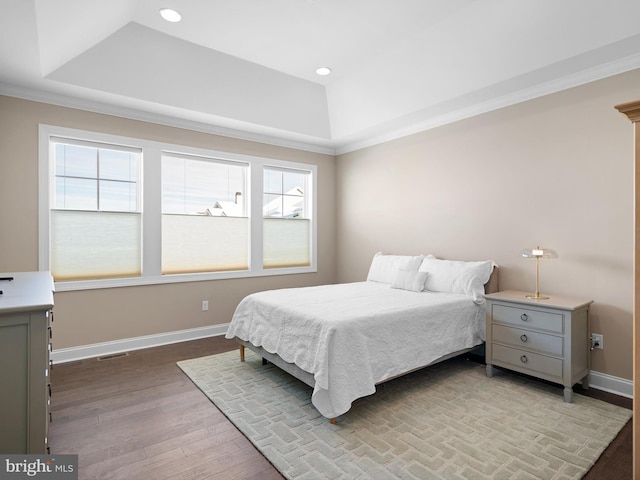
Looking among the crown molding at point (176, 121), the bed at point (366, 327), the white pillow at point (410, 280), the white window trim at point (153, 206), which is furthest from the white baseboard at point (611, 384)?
the crown molding at point (176, 121)

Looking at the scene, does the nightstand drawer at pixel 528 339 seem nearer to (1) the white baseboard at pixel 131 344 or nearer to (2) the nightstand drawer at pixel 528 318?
(2) the nightstand drawer at pixel 528 318

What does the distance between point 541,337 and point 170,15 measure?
3965 mm

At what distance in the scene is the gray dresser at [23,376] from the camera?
1296 mm

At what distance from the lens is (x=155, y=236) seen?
398cm

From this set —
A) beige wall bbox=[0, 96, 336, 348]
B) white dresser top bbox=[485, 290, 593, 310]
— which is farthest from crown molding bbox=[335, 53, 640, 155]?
white dresser top bbox=[485, 290, 593, 310]

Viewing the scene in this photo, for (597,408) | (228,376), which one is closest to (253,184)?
(228,376)

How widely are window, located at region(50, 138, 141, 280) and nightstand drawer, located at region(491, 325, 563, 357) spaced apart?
12.2ft

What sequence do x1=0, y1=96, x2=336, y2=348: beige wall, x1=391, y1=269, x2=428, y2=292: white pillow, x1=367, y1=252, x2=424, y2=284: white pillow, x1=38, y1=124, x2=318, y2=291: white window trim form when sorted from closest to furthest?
1. x1=0, y1=96, x2=336, y2=348: beige wall
2. x1=38, y1=124, x2=318, y2=291: white window trim
3. x1=391, y1=269, x2=428, y2=292: white pillow
4. x1=367, y1=252, x2=424, y2=284: white pillow

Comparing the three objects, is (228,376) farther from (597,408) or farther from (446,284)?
(597,408)

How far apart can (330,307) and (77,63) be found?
10.0ft

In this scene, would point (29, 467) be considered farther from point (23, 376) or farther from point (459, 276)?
point (459, 276)

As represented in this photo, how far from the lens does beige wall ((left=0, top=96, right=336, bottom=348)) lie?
322 centimetres

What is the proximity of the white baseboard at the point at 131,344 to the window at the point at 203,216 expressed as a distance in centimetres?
73

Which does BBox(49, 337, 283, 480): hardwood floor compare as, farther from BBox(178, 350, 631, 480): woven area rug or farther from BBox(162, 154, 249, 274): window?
BBox(162, 154, 249, 274): window
